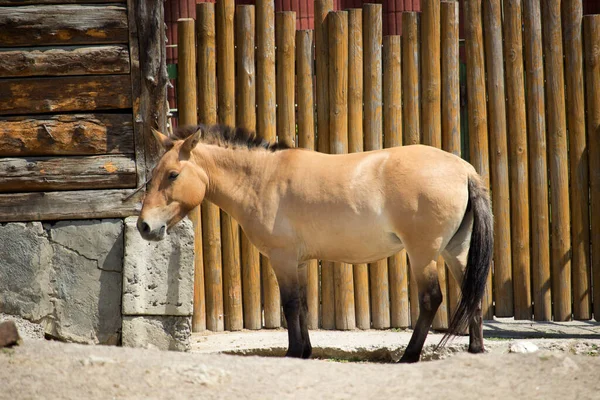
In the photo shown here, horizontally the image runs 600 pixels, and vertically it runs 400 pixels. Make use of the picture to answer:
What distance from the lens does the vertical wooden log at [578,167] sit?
23.1 ft

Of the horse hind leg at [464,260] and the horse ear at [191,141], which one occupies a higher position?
the horse ear at [191,141]

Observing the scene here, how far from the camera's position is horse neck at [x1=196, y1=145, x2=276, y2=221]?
19.4 ft

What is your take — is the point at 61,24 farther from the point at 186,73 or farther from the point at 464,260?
the point at 464,260

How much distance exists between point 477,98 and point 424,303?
2.32 meters

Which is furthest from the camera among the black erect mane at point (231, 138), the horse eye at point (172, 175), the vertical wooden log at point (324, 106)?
the vertical wooden log at point (324, 106)

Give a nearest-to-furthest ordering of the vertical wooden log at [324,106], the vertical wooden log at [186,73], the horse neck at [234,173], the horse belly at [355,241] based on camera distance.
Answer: the horse belly at [355,241]
the horse neck at [234,173]
the vertical wooden log at [186,73]
the vertical wooden log at [324,106]

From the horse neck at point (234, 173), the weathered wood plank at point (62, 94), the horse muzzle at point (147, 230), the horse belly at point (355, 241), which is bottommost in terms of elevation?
the horse belly at point (355, 241)

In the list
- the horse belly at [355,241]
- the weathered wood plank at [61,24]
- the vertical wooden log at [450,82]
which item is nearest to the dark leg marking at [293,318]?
the horse belly at [355,241]

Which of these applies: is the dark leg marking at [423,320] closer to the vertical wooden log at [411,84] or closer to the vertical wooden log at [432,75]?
the vertical wooden log at [411,84]

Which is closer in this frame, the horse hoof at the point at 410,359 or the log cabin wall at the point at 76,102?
the horse hoof at the point at 410,359

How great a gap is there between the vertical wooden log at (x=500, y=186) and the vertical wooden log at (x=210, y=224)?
2.48 m

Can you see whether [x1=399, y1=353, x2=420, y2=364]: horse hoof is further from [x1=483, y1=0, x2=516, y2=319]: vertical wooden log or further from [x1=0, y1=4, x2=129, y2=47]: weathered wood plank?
[x1=0, y1=4, x2=129, y2=47]: weathered wood plank

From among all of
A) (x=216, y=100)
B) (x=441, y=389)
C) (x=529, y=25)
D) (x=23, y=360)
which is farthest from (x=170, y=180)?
(x=529, y=25)

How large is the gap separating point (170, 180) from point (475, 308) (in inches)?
93.3
